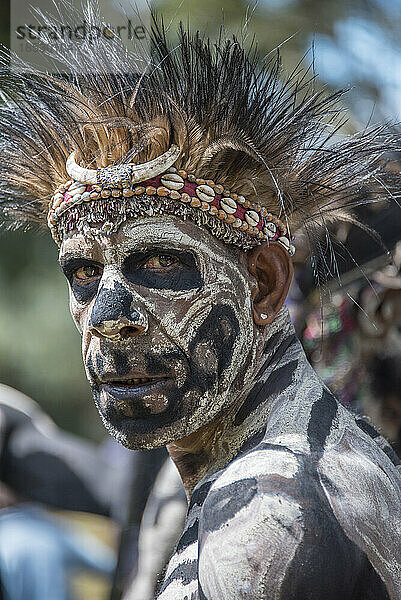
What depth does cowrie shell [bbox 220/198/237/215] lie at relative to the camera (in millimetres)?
1467

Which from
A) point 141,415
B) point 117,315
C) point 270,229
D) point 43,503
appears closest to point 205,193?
point 270,229

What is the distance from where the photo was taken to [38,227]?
1.82 metres

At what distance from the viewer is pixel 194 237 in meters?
1.45

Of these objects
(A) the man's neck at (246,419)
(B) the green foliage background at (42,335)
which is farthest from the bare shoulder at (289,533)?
(B) the green foliage background at (42,335)

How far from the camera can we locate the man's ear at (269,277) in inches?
59.9

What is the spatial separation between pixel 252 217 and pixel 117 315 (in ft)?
0.97

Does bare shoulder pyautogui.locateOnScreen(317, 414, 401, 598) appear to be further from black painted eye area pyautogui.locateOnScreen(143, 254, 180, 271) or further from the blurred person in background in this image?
the blurred person in background

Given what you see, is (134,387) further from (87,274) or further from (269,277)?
(269,277)

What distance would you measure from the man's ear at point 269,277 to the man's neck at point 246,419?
3 centimetres

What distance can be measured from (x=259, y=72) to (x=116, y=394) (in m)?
0.59

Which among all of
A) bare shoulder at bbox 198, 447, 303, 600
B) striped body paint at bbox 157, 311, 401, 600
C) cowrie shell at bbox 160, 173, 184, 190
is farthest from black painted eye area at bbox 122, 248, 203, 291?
bare shoulder at bbox 198, 447, 303, 600

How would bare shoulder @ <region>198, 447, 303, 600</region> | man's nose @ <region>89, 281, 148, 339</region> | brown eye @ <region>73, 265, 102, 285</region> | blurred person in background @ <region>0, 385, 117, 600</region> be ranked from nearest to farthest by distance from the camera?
bare shoulder @ <region>198, 447, 303, 600</region> → man's nose @ <region>89, 281, 148, 339</region> → brown eye @ <region>73, 265, 102, 285</region> → blurred person in background @ <region>0, 385, 117, 600</region>

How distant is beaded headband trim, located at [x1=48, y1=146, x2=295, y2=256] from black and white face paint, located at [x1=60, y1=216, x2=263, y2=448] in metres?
0.04

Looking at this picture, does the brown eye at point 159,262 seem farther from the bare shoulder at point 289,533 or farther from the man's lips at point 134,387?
the bare shoulder at point 289,533
